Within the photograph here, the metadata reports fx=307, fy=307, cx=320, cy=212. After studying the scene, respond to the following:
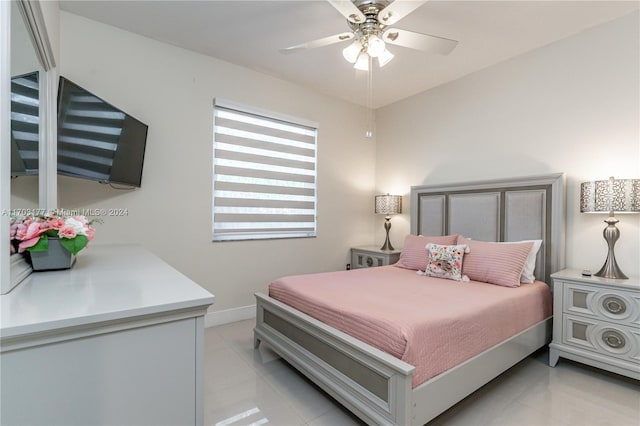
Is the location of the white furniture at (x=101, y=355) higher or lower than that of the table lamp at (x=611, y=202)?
lower

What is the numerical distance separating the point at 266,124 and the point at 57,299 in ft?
9.87

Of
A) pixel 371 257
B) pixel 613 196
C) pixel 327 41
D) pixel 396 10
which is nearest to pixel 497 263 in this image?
pixel 613 196

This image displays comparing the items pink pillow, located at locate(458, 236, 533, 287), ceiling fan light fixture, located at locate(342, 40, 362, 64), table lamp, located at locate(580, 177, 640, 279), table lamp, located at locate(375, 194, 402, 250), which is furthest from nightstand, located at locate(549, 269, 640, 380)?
ceiling fan light fixture, located at locate(342, 40, 362, 64)

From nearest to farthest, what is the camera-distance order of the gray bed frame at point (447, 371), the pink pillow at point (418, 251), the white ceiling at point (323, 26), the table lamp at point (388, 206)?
the gray bed frame at point (447, 371), the white ceiling at point (323, 26), the pink pillow at point (418, 251), the table lamp at point (388, 206)

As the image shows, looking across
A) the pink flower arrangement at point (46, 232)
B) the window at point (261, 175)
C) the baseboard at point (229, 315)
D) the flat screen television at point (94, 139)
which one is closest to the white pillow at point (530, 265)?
the window at point (261, 175)

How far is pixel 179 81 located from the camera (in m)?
3.01

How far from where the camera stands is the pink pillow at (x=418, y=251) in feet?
10.4

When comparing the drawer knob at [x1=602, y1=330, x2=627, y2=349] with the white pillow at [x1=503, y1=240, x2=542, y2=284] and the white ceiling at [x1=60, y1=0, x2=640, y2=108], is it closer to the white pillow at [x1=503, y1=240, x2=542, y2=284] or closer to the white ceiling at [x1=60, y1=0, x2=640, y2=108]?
the white pillow at [x1=503, y1=240, x2=542, y2=284]

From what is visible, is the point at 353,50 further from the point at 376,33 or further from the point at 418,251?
the point at 418,251

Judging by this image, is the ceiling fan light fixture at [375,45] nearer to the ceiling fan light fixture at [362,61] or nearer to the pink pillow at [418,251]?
the ceiling fan light fixture at [362,61]

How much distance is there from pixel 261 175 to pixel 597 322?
3246 mm

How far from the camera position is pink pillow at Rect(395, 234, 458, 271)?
3156 mm

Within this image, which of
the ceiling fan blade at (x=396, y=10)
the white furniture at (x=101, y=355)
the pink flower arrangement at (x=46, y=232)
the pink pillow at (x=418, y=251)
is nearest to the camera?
the white furniture at (x=101, y=355)

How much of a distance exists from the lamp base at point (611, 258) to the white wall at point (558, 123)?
0.22 metres
